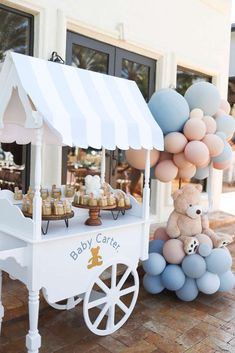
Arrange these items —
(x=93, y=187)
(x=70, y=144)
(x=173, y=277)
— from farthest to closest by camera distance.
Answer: (x=173, y=277)
(x=93, y=187)
(x=70, y=144)

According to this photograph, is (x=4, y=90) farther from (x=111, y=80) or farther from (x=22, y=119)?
(x=111, y=80)

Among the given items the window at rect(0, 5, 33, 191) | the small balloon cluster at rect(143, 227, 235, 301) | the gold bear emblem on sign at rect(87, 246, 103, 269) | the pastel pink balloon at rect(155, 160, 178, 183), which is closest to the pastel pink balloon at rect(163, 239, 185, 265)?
the small balloon cluster at rect(143, 227, 235, 301)

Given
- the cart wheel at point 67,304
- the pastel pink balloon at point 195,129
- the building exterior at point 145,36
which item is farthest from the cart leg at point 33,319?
the building exterior at point 145,36

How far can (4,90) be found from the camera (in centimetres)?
221

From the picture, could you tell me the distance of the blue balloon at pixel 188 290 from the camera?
3.23m

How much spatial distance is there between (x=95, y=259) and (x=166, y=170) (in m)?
1.12

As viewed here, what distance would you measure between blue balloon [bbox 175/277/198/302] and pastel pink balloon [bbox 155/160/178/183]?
99cm

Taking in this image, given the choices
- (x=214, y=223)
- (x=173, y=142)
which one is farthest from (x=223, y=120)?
(x=214, y=223)

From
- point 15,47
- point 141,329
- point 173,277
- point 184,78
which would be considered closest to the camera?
point 141,329

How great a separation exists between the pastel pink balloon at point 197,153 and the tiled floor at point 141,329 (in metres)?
1.39

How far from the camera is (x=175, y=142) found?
9.87ft

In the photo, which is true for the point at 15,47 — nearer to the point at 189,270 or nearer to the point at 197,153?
the point at 197,153

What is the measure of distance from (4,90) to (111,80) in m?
0.84

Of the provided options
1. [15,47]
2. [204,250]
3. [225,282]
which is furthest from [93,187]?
[15,47]
